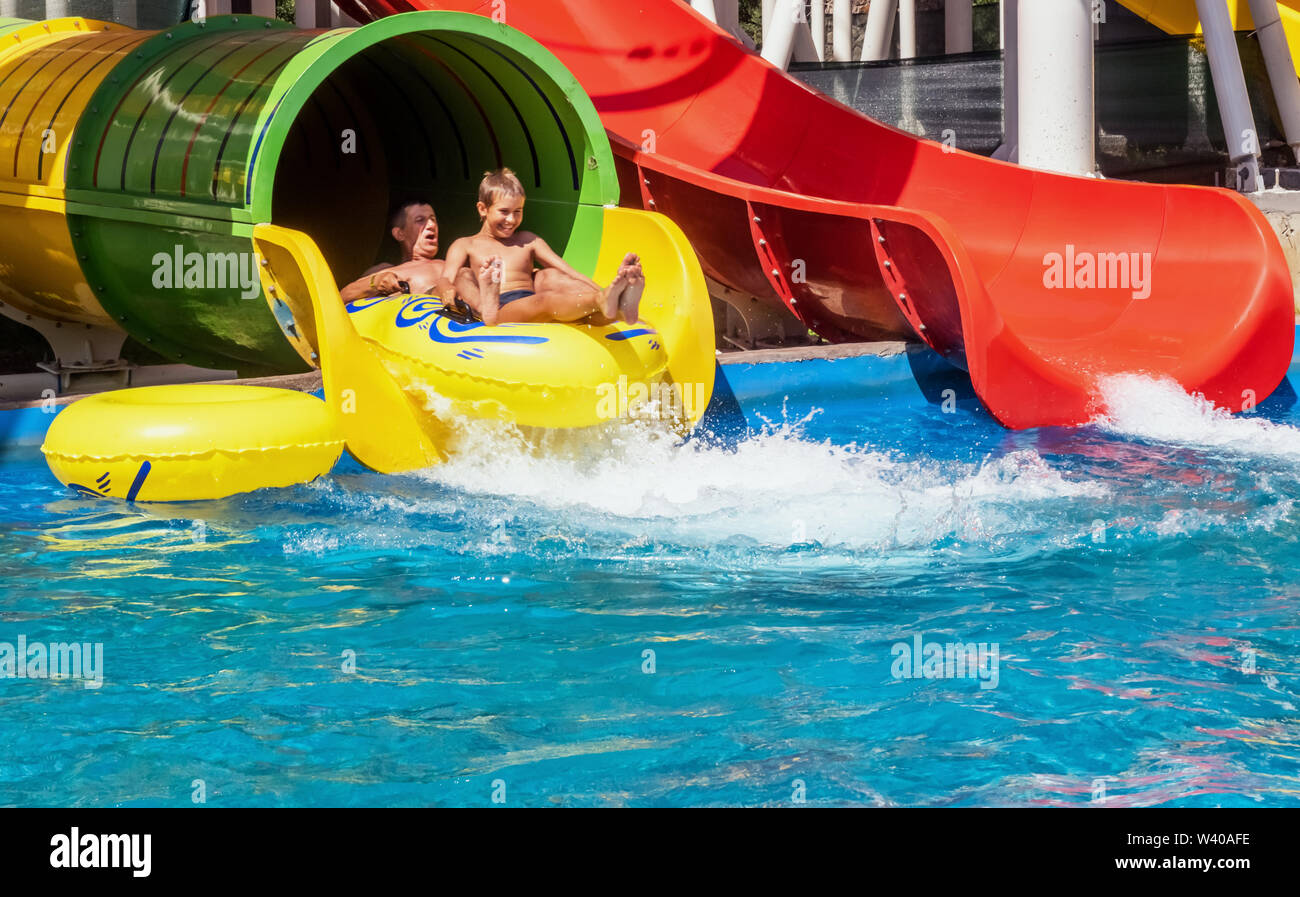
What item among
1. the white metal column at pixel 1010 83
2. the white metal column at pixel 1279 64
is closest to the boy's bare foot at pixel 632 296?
the white metal column at pixel 1010 83

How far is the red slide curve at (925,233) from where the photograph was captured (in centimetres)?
650

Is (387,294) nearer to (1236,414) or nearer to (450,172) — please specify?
(450,172)

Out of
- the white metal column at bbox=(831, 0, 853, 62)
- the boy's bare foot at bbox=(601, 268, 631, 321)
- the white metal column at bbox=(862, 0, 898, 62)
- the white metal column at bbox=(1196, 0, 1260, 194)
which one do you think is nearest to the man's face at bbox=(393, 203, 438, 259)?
the boy's bare foot at bbox=(601, 268, 631, 321)

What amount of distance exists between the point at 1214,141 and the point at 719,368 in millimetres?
6415

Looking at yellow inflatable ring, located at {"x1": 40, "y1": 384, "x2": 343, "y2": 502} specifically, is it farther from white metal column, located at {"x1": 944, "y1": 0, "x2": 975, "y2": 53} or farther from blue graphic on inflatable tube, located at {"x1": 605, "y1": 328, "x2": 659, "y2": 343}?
white metal column, located at {"x1": 944, "y1": 0, "x2": 975, "y2": 53}

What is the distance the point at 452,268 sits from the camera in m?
5.64

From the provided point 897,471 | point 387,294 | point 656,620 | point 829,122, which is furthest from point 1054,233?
point 656,620

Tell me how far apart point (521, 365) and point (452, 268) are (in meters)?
0.73

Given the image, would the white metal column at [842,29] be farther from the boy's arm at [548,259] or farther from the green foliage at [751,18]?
the boy's arm at [548,259]

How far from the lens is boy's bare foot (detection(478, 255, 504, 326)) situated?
5438 millimetres

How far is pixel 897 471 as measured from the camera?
520 centimetres

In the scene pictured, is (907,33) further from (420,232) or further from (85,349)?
(85,349)

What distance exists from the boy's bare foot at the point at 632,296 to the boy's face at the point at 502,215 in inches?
26.9

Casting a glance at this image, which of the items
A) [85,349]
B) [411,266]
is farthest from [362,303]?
[85,349]
